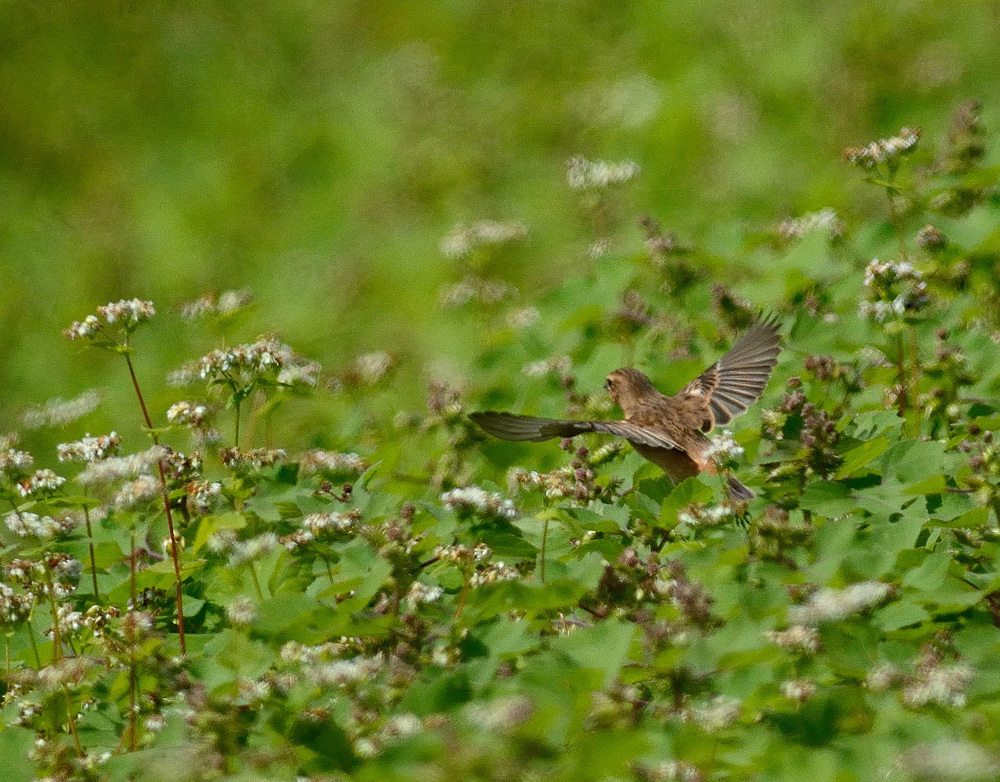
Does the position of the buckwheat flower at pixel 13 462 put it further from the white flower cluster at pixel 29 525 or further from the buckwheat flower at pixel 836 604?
the buckwheat flower at pixel 836 604

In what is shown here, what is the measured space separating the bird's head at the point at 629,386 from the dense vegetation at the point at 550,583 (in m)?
0.11

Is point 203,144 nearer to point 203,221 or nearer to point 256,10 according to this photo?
point 203,221

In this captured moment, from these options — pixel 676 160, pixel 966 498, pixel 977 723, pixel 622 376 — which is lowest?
pixel 977 723

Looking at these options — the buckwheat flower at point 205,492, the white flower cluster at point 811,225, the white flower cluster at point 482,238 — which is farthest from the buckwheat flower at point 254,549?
the white flower cluster at point 482,238

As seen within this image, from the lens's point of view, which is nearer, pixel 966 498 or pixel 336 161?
pixel 966 498

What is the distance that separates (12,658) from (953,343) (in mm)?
2449

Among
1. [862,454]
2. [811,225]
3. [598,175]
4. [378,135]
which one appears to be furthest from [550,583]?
[378,135]

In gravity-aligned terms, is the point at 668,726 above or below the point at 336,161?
below

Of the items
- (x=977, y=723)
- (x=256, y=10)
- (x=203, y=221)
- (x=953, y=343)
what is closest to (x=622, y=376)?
(x=953, y=343)

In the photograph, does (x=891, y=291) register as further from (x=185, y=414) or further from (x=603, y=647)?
(x=185, y=414)

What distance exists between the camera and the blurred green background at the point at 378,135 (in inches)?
328

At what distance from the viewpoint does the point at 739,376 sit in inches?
156

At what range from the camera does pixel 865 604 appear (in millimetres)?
2328

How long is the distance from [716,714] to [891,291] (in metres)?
1.51
